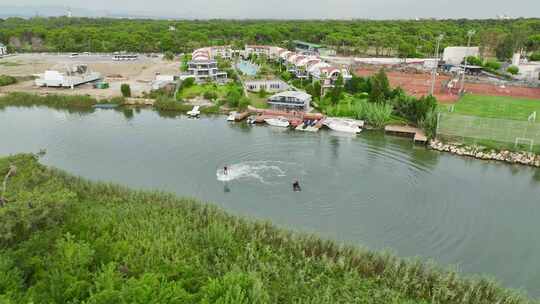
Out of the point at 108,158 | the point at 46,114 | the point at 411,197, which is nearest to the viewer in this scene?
the point at 411,197

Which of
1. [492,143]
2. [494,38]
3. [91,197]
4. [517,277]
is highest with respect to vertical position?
[494,38]

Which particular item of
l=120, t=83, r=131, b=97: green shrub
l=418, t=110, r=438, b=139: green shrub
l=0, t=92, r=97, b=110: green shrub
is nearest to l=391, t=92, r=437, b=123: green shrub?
l=418, t=110, r=438, b=139: green shrub

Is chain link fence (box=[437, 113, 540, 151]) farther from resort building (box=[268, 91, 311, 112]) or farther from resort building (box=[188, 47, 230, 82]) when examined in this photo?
resort building (box=[188, 47, 230, 82])

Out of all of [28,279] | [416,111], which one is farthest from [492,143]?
[28,279]

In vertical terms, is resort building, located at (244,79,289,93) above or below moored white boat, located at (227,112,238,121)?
above

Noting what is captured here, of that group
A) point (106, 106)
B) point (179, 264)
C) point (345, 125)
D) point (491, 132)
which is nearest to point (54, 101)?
point (106, 106)

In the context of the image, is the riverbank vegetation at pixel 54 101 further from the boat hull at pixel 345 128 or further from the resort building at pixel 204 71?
the boat hull at pixel 345 128

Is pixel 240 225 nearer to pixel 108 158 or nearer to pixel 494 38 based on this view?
pixel 108 158
